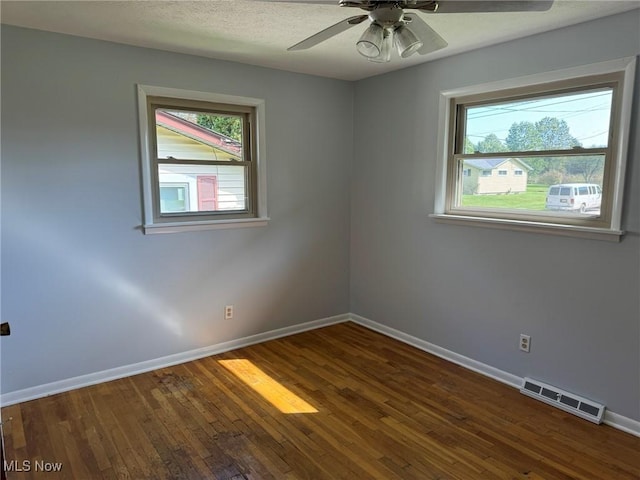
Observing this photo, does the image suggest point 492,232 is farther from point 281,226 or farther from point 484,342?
point 281,226

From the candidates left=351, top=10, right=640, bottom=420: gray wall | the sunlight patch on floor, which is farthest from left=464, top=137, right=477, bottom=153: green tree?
the sunlight patch on floor

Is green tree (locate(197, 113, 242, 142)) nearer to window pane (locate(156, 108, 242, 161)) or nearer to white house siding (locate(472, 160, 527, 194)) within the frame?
window pane (locate(156, 108, 242, 161))

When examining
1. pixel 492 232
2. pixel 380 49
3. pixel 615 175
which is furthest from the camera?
pixel 492 232

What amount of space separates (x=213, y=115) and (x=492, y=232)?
2324 mm

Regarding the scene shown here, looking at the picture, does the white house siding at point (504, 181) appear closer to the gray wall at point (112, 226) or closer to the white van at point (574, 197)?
the white van at point (574, 197)

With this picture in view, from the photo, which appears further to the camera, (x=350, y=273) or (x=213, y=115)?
(x=350, y=273)

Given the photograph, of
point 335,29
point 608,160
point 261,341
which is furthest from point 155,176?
point 608,160

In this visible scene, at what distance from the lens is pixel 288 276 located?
4.02 m

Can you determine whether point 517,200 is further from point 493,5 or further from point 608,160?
point 493,5

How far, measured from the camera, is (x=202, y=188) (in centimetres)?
351

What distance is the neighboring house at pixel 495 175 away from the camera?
3.04 meters

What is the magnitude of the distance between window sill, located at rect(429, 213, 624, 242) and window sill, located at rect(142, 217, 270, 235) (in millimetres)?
1465

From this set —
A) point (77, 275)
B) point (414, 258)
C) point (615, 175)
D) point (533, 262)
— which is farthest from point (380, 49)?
point (77, 275)

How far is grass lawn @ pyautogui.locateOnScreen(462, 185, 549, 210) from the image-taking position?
2934 mm
